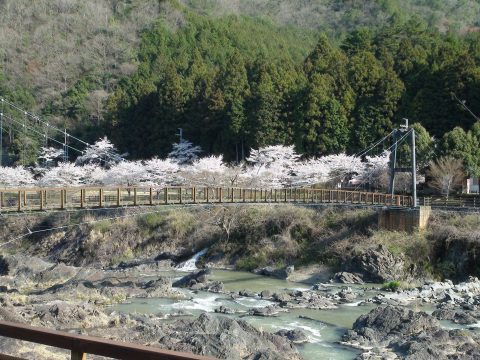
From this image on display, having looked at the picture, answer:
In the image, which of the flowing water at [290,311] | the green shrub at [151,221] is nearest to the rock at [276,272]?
the flowing water at [290,311]

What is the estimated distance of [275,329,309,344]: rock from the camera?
14.7 m

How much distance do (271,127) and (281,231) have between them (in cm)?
1255

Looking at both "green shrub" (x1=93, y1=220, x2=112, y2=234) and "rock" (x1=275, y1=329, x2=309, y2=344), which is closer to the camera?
"rock" (x1=275, y1=329, x2=309, y2=344)

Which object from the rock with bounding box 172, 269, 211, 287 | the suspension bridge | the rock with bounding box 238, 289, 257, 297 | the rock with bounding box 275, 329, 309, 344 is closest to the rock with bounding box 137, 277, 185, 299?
the rock with bounding box 172, 269, 211, 287

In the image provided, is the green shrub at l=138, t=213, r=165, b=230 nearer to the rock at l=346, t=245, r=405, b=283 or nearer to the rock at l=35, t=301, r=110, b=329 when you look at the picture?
the rock at l=346, t=245, r=405, b=283

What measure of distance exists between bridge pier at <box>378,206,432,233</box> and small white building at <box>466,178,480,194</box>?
6208 mm

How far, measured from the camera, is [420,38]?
53.7 m

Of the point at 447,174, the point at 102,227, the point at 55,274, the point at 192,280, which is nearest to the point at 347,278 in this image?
the point at 192,280

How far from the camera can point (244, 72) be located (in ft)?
160

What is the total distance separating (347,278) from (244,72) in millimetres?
27544

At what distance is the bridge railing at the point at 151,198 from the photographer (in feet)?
61.5

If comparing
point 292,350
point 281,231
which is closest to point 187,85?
point 281,231

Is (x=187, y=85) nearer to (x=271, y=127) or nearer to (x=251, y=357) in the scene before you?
(x=271, y=127)

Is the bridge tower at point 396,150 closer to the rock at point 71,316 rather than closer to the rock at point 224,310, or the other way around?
the rock at point 224,310
